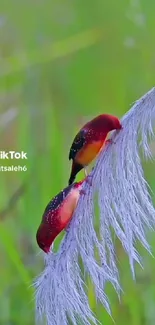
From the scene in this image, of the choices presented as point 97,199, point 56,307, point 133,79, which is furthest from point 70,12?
point 56,307

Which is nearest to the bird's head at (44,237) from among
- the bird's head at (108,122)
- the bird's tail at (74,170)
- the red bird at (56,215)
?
the red bird at (56,215)

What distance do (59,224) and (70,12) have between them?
49 centimetres

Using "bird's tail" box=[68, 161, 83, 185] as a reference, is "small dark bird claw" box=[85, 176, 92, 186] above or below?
below

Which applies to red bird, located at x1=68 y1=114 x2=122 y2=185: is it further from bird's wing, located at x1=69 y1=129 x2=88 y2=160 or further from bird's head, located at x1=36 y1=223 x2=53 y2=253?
bird's head, located at x1=36 y1=223 x2=53 y2=253

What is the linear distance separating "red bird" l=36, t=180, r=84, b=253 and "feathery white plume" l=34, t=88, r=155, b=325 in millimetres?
39

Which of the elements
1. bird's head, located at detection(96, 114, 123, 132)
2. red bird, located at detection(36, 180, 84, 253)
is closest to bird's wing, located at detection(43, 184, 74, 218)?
red bird, located at detection(36, 180, 84, 253)

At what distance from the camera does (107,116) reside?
1.29m

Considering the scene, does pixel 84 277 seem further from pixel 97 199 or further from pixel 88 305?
pixel 97 199

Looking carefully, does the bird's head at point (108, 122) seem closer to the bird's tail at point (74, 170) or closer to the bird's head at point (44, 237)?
the bird's tail at point (74, 170)

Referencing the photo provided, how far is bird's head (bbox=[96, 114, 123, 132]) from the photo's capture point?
4.01 feet

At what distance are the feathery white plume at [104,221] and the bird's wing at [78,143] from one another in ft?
0.33

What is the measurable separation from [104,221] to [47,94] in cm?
35

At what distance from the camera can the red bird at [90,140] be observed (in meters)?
1.25

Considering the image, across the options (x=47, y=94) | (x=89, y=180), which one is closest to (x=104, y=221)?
(x=89, y=180)
